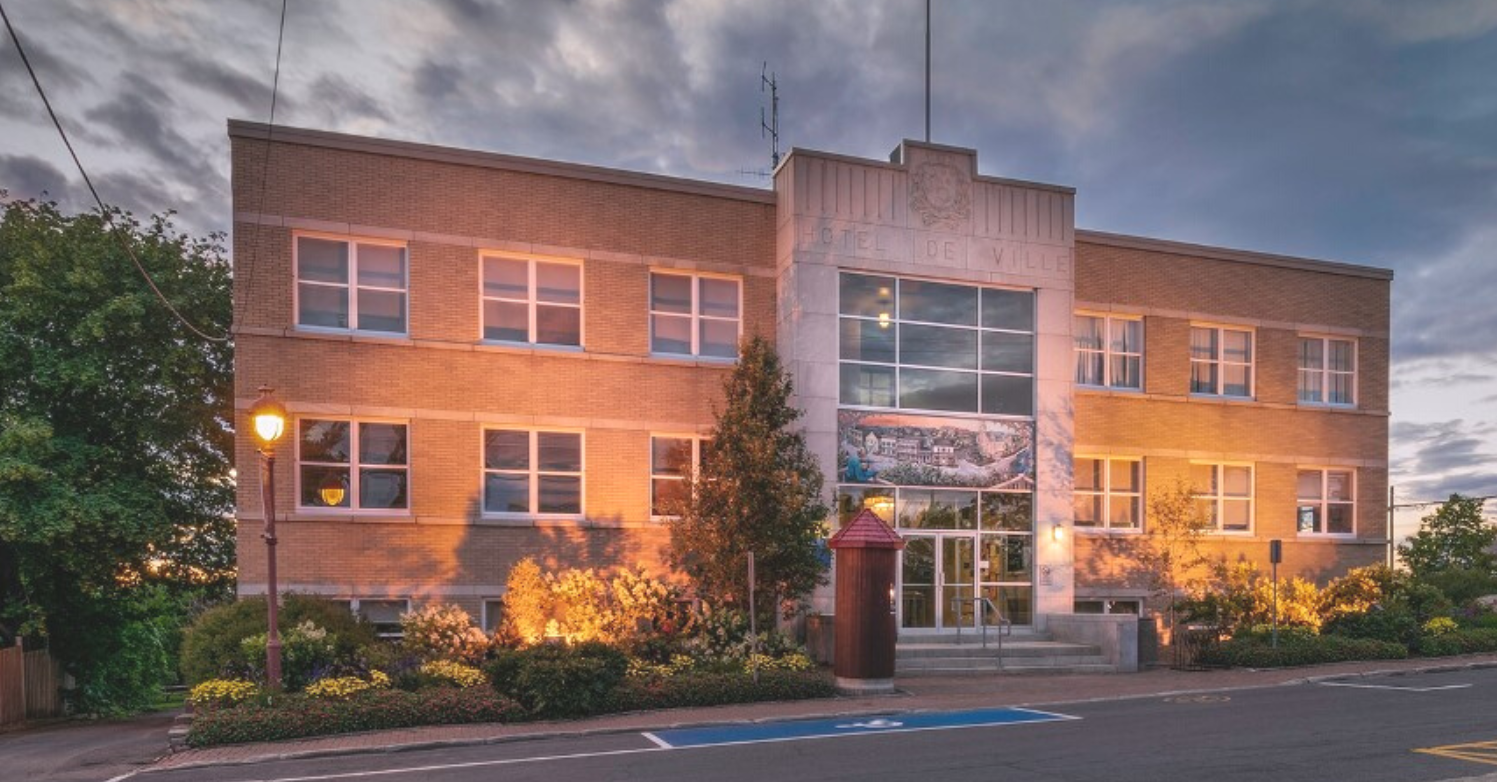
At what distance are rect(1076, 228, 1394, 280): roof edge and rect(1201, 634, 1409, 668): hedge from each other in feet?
31.7

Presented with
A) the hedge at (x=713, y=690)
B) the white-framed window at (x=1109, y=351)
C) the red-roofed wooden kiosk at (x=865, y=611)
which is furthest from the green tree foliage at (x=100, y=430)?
the white-framed window at (x=1109, y=351)

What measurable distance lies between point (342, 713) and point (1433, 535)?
39370mm

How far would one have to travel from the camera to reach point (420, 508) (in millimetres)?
18688

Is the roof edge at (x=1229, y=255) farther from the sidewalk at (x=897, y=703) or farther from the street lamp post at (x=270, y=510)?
the street lamp post at (x=270, y=510)

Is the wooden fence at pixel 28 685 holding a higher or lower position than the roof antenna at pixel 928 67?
lower

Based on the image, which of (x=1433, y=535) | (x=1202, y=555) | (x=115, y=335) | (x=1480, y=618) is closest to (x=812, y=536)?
(x=1202, y=555)

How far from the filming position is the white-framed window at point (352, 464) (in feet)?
60.0

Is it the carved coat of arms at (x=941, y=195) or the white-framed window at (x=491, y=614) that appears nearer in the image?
the white-framed window at (x=491, y=614)

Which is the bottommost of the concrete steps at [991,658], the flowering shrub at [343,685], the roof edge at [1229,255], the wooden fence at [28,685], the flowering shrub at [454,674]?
the wooden fence at [28,685]

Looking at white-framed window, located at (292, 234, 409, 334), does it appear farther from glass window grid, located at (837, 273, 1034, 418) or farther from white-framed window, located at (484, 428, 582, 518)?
glass window grid, located at (837, 273, 1034, 418)

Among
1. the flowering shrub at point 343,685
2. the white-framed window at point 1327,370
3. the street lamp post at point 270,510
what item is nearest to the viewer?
the street lamp post at point 270,510

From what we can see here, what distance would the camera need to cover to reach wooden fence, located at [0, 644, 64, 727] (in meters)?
17.9

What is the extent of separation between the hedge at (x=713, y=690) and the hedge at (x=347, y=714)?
172cm

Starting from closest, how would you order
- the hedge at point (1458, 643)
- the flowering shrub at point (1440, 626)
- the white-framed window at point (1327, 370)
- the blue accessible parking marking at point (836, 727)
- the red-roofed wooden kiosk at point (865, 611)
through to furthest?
1. the blue accessible parking marking at point (836, 727)
2. the red-roofed wooden kiosk at point (865, 611)
3. the hedge at point (1458, 643)
4. the flowering shrub at point (1440, 626)
5. the white-framed window at point (1327, 370)
